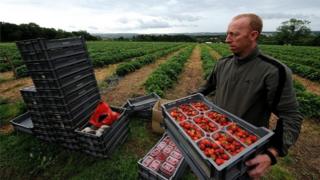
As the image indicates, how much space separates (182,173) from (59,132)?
8.99 feet

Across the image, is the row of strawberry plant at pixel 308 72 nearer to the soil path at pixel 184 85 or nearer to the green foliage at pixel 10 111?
the soil path at pixel 184 85

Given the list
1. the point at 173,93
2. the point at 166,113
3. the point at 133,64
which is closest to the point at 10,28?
the point at 133,64

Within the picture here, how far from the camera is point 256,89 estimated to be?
193 cm

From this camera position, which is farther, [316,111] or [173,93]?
[173,93]

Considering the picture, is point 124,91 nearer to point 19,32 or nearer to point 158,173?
point 158,173

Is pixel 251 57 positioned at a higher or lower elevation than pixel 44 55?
higher

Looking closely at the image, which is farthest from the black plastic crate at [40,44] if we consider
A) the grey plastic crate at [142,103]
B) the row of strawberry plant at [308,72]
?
the row of strawberry plant at [308,72]

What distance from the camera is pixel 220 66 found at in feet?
8.09

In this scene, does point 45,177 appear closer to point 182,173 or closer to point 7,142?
point 7,142

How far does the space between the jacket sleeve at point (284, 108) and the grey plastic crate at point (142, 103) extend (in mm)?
3860

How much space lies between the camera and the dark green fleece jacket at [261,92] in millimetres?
1687

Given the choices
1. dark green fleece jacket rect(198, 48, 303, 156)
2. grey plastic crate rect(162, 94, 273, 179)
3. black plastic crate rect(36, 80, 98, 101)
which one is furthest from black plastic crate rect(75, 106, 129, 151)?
dark green fleece jacket rect(198, 48, 303, 156)

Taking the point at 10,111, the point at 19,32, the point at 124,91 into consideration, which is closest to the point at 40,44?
the point at 10,111

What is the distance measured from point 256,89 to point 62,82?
320 cm
